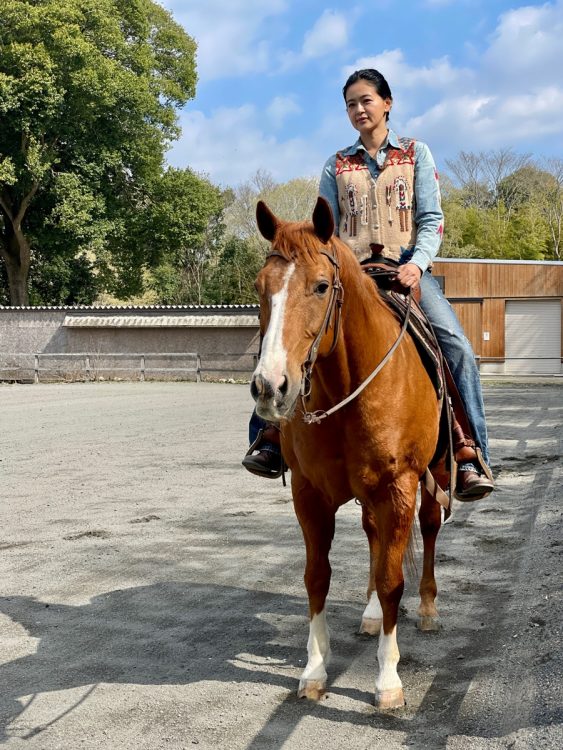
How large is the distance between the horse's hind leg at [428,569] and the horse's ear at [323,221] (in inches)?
77.0

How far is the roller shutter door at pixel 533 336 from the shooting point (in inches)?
1531

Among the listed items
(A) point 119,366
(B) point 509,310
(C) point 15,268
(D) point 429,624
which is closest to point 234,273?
(C) point 15,268

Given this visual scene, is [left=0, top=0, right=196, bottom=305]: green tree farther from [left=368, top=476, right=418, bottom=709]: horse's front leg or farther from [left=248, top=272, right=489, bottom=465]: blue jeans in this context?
[left=368, top=476, right=418, bottom=709]: horse's front leg

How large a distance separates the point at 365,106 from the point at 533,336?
3699 cm

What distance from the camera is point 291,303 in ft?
9.62

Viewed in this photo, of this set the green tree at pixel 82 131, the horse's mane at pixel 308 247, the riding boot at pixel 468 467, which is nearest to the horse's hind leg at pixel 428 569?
the riding boot at pixel 468 467

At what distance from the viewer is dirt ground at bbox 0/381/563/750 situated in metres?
3.26

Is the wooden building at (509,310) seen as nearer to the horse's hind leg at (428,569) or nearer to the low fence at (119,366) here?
the low fence at (119,366)

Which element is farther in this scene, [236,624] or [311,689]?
[236,624]

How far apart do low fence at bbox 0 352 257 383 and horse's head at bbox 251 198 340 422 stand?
27882mm

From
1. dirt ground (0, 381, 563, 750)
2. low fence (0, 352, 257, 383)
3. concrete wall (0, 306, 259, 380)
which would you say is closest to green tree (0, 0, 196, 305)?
concrete wall (0, 306, 259, 380)

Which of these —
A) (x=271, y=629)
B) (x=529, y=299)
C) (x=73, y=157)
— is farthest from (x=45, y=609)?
(x=529, y=299)

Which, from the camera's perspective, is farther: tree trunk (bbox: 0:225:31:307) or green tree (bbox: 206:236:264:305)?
green tree (bbox: 206:236:264:305)

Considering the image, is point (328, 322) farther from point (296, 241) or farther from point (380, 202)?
point (380, 202)
